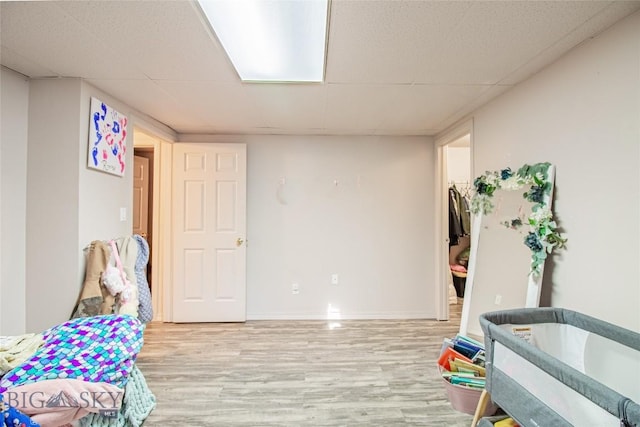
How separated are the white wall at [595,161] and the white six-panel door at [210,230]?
273 centimetres

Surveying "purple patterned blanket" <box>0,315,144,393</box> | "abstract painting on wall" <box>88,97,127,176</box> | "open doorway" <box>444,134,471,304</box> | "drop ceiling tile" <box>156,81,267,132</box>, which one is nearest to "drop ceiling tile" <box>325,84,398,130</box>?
"drop ceiling tile" <box>156,81,267,132</box>

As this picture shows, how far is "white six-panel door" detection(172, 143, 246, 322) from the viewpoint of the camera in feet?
10.7

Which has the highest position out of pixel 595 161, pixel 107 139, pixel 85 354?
pixel 107 139

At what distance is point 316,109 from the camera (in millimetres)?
2586

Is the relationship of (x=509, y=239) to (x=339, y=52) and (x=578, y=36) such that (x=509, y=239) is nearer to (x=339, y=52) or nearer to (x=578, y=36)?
(x=578, y=36)

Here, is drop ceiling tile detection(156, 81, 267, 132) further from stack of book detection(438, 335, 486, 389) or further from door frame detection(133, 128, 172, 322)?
stack of book detection(438, 335, 486, 389)

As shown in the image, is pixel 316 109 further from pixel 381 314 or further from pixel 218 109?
pixel 381 314

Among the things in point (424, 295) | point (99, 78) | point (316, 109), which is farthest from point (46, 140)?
point (424, 295)

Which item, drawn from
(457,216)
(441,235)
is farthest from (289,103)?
(457,216)

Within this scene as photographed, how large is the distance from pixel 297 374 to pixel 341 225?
1.71m

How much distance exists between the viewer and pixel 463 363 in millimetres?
1847

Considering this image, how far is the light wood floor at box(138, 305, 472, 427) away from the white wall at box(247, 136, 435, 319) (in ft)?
1.06

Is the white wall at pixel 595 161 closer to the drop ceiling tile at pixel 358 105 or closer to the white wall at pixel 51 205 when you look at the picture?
the drop ceiling tile at pixel 358 105

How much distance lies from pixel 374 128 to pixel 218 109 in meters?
1.60
